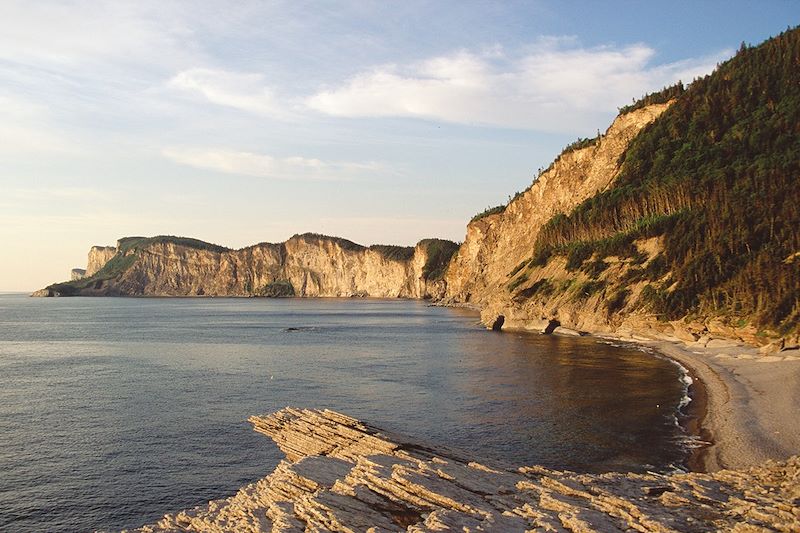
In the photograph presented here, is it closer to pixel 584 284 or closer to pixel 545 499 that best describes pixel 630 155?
pixel 584 284

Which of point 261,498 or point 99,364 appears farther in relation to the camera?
point 99,364

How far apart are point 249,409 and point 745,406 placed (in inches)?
1346

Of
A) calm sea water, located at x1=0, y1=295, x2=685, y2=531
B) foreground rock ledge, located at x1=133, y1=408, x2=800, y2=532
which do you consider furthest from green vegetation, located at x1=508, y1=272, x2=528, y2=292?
foreground rock ledge, located at x1=133, y1=408, x2=800, y2=532

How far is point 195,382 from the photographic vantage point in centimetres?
5819

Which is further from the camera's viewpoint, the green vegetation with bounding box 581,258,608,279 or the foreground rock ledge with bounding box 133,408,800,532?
the green vegetation with bounding box 581,258,608,279

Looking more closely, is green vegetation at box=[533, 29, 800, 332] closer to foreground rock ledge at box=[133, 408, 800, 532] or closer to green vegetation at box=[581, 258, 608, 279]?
green vegetation at box=[581, 258, 608, 279]

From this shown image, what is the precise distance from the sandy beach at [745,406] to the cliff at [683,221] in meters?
5.41

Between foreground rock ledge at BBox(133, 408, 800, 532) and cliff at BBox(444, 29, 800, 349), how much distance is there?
137 ft

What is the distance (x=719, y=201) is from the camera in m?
93.4

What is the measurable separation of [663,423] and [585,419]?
480 cm

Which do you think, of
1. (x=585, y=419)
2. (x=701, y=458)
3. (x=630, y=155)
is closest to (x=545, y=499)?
(x=701, y=458)

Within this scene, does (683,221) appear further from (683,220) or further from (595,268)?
(595,268)

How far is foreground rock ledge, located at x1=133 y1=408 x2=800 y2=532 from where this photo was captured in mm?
17750

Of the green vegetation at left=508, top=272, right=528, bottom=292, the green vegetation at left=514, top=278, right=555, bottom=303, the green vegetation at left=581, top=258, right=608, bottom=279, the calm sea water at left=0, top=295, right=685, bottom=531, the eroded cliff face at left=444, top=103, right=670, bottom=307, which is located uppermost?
the eroded cliff face at left=444, top=103, right=670, bottom=307
